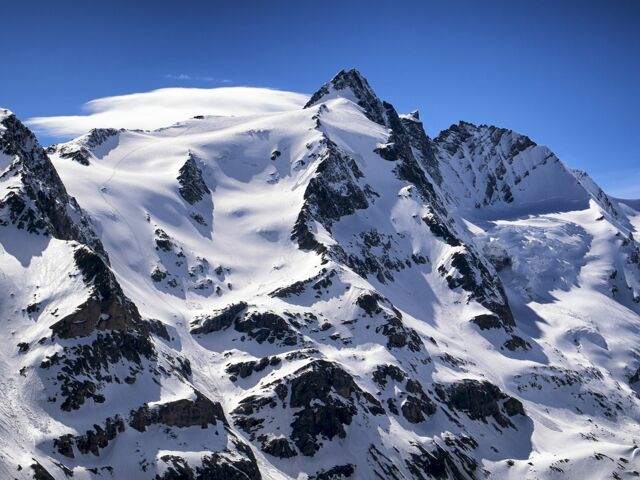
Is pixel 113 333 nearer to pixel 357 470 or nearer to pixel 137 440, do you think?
pixel 137 440

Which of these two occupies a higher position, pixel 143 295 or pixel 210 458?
pixel 143 295

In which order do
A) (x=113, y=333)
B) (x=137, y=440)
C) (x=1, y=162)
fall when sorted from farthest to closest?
(x=1, y=162), (x=113, y=333), (x=137, y=440)

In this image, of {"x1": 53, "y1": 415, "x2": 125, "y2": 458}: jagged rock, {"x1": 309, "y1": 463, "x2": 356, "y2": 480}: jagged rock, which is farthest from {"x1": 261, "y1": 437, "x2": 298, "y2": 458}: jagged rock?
{"x1": 53, "y1": 415, "x2": 125, "y2": 458}: jagged rock

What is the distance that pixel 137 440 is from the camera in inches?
5738

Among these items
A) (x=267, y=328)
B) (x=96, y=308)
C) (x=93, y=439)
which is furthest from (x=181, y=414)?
(x=267, y=328)

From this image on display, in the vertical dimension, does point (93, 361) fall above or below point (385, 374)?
above

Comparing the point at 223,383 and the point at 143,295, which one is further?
the point at 143,295

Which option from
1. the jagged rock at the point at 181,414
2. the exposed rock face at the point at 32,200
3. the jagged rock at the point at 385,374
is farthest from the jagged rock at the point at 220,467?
the exposed rock face at the point at 32,200

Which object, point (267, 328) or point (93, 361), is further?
point (267, 328)

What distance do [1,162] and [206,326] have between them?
187 feet

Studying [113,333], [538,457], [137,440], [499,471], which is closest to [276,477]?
[137,440]

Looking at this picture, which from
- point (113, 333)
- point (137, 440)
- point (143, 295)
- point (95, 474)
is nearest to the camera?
point (95, 474)

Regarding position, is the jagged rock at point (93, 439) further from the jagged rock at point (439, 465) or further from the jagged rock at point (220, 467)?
the jagged rock at point (439, 465)

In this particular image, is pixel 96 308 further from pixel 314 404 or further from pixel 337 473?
pixel 337 473
